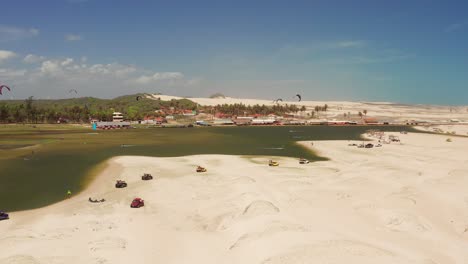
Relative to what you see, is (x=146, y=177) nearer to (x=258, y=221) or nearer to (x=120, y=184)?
(x=120, y=184)

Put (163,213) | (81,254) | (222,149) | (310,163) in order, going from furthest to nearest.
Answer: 1. (222,149)
2. (310,163)
3. (163,213)
4. (81,254)

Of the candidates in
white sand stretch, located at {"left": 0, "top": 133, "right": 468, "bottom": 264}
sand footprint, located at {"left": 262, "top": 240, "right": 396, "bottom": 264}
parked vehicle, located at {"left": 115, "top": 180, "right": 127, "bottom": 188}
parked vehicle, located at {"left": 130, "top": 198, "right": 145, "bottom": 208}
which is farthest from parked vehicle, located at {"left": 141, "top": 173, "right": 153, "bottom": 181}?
sand footprint, located at {"left": 262, "top": 240, "right": 396, "bottom": 264}

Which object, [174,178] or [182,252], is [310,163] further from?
[182,252]

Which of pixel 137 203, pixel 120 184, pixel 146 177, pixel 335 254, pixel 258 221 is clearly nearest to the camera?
pixel 335 254

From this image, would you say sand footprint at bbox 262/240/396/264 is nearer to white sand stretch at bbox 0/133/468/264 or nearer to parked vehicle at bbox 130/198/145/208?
white sand stretch at bbox 0/133/468/264

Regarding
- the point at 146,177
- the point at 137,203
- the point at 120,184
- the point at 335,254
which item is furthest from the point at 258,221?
the point at 146,177

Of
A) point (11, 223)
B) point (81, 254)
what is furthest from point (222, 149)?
point (81, 254)

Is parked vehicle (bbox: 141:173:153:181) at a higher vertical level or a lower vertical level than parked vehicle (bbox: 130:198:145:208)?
higher

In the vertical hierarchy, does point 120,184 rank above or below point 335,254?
below

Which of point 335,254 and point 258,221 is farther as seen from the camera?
point 258,221
